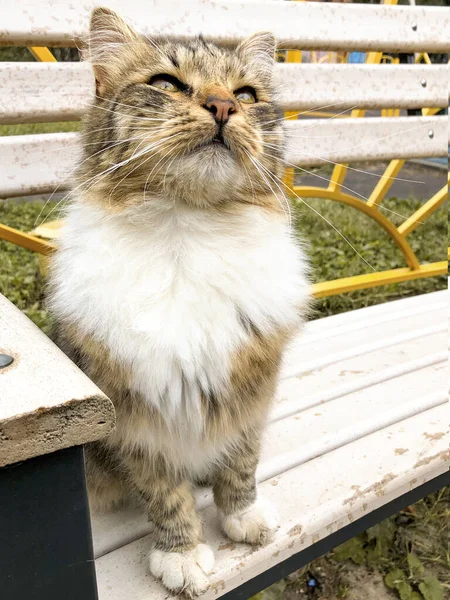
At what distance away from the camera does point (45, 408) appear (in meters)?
0.71

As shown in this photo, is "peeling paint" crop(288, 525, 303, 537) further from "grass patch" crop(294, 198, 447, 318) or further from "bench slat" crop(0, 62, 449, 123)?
"grass patch" crop(294, 198, 447, 318)

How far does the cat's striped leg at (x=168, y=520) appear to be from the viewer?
1049 mm

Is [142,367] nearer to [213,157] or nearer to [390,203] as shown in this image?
[213,157]

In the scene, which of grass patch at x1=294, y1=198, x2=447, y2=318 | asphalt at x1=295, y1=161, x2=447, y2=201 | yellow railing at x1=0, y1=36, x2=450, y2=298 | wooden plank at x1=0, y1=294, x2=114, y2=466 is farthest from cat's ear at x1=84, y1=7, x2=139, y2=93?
asphalt at x1=295, y1=161, x2=447, y2=201

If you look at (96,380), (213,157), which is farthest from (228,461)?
(213,157)

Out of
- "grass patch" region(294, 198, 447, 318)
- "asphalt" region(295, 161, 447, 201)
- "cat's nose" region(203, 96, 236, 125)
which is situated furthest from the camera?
"asphalt" region(295, 161, 447, 201)

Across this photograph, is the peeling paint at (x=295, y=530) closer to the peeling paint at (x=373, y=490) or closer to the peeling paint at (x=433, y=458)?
the peeling paint at (x=373, y=490)

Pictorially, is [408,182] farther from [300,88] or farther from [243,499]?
[243,499]

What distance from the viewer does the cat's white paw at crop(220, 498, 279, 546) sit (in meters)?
1.10

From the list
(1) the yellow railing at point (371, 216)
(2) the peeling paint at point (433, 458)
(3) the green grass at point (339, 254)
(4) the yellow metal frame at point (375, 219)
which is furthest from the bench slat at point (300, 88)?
(2) the peeling paint at point (433, 458)

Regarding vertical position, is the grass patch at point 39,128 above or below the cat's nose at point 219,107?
below

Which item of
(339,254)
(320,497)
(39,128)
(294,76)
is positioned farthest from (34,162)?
(339,254)

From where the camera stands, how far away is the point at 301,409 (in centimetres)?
151

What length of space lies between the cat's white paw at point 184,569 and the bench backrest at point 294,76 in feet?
2.74
